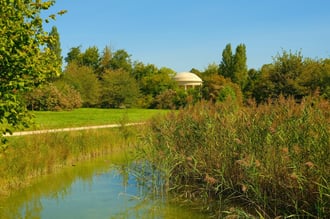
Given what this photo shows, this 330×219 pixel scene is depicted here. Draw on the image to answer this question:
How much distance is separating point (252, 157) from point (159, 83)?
39.0 m

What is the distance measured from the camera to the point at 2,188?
29.5 ft

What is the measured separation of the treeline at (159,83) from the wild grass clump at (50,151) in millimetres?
6074

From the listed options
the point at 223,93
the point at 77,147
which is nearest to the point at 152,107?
the point at 223,93

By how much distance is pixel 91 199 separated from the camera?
8.74 meters

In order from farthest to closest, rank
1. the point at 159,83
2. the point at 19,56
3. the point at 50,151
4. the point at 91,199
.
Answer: the point at 159,83 → the point at 50,151 → the point at 91,199 → the point at 19,56

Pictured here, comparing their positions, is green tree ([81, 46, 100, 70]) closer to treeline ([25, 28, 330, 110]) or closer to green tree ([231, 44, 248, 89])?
treeline ([25, 28, 330, 110])

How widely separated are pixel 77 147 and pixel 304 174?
349 inches

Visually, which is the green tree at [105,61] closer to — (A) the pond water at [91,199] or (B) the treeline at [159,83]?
(B) the treeline at [159,83]

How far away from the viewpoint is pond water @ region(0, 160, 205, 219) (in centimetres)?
769

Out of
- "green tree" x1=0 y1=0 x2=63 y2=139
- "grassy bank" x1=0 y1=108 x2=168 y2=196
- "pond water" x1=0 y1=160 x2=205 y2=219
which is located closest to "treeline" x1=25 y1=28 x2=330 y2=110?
"grassy bank" x1=0 y1=108 x2=168 y2=196

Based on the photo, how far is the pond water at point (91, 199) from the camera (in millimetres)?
7688

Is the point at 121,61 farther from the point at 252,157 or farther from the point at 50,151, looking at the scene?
the point at 252,157

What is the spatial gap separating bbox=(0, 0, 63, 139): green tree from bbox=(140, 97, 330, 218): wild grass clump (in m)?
3.18

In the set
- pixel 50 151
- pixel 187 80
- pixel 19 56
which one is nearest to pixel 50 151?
pixel 50 151
